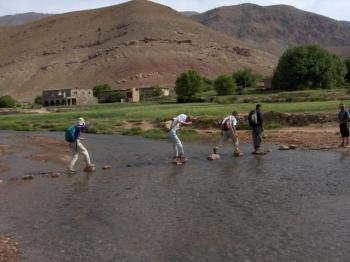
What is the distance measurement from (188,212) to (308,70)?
267 feet

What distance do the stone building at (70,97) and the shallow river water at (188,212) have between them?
111386mm

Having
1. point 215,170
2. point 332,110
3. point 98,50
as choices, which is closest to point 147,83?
point 98,50

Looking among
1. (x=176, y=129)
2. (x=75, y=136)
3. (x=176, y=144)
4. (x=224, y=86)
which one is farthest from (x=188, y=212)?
(x=224, y=86)

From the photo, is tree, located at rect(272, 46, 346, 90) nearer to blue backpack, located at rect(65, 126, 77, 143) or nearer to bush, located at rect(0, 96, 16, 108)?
bush, located at rect(0, 96, 16, 108)

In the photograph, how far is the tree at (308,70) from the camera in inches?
3546

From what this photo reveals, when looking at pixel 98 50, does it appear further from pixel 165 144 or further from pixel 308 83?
pixel 165 144

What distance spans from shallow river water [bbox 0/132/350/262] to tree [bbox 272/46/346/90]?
231 ft

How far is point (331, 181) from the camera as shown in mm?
16406

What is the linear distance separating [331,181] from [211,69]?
552 feet

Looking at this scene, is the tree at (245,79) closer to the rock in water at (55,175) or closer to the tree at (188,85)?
the tree at (188,85)

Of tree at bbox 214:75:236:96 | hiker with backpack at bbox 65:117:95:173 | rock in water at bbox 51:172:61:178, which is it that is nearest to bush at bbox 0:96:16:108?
tree at bbox 214:75:236:96

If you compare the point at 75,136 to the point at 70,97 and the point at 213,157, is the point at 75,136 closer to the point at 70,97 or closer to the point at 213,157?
the point at 213,157

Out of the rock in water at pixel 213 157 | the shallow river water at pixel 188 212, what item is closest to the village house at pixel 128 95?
the rock in water at pixel 213 157

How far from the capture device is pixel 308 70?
90.6 m
